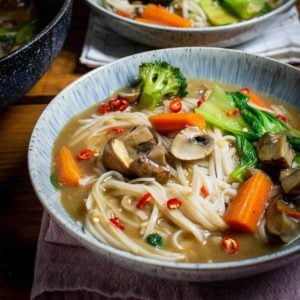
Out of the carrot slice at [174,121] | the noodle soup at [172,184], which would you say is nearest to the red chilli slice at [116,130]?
the noodle soup at [172,184]

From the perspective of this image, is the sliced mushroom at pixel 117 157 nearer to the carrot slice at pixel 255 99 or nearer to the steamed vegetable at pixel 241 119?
the steamed vegetable at pixel 241 119

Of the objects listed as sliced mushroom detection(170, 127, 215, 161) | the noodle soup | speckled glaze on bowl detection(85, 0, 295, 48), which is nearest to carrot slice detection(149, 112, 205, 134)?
the noodle soup

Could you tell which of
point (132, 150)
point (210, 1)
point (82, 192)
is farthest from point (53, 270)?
point (210, 1)

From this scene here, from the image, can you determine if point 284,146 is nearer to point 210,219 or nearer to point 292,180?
point 292,180

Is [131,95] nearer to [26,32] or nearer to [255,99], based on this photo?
[255,99]

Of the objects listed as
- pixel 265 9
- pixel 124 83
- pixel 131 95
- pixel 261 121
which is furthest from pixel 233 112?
pixel 265 9
